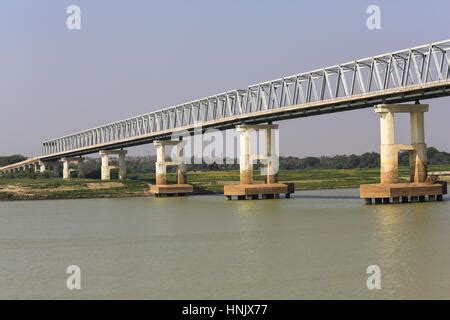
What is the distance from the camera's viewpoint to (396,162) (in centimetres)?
7281

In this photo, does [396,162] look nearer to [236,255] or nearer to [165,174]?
[236,255]

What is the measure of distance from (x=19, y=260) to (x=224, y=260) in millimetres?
11604

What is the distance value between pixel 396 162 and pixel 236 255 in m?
37.9

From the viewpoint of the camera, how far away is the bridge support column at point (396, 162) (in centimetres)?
7162

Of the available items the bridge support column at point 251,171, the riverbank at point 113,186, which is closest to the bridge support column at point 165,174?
the riverbank at point 113,186

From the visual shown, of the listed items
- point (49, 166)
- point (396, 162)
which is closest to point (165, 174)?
point (396, 162)

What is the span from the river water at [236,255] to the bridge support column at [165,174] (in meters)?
49.1

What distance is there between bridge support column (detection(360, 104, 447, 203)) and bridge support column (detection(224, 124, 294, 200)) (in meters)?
24.2

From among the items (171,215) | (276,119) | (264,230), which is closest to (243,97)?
(276,119)

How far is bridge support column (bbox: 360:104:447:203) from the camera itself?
235 ft

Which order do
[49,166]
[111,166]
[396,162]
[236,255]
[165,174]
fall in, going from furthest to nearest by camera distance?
1. [49,166]
2. [111,166]
3. [165,174]
4. [396,162]
5. [236,255]

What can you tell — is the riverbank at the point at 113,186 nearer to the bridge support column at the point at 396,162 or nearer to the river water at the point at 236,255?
the river water at the point at 236,255

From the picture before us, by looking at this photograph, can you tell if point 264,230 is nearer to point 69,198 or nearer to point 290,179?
point 69,198

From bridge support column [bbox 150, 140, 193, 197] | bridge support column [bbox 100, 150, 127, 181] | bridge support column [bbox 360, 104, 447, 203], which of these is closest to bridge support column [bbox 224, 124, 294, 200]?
bridge support column [bbox 150, 140, 193, 197]
